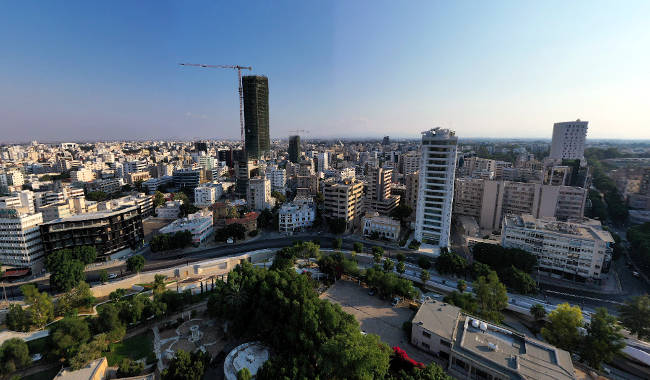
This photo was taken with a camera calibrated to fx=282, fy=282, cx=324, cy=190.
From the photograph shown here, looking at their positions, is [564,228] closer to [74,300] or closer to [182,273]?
[182,273]

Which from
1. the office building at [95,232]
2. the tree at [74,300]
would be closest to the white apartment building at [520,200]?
the tree at [74,300]

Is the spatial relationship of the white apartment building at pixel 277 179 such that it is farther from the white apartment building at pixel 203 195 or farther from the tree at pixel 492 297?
the tree at pixel 492 297

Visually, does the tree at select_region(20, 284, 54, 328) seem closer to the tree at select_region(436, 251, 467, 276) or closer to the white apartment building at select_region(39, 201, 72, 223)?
the white apartment building at select_region(39, 201, 72, 223)

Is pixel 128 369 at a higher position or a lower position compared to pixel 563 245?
lower

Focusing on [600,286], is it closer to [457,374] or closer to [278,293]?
[457,374]

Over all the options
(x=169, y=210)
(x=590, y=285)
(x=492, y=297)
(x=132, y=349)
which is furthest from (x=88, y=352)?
(x=590, y=285)

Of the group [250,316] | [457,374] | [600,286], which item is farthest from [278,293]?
[600,286]
